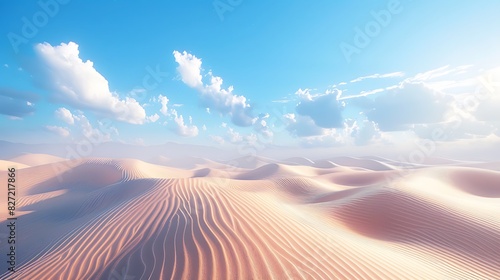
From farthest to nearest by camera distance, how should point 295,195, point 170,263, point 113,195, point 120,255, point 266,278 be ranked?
1. point 295,195
2. point 113,195
3. point 120,255
4. point 170,263
5. point 266,278

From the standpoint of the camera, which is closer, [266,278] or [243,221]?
[266,278]

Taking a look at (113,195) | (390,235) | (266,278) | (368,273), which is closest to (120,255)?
(266,278)

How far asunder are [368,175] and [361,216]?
1541 centimetres

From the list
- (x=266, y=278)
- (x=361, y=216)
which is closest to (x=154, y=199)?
(x=266, y=278)

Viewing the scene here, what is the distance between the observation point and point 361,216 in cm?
873

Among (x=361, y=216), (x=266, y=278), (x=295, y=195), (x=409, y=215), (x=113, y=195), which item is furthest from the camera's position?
(x=295, y=195)

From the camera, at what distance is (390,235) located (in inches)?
287

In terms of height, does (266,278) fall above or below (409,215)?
above

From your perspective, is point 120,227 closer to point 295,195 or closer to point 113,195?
point 113,195

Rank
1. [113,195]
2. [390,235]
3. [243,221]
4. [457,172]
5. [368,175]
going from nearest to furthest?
[243,221] → [390,235] → [113,195] → [457,172] → [368,175]

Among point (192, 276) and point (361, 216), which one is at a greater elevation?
point (192, 276)

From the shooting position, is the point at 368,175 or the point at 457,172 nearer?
the point at 457,172

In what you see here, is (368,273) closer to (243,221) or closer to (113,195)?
(243,221)

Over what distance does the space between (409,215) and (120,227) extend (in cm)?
993
